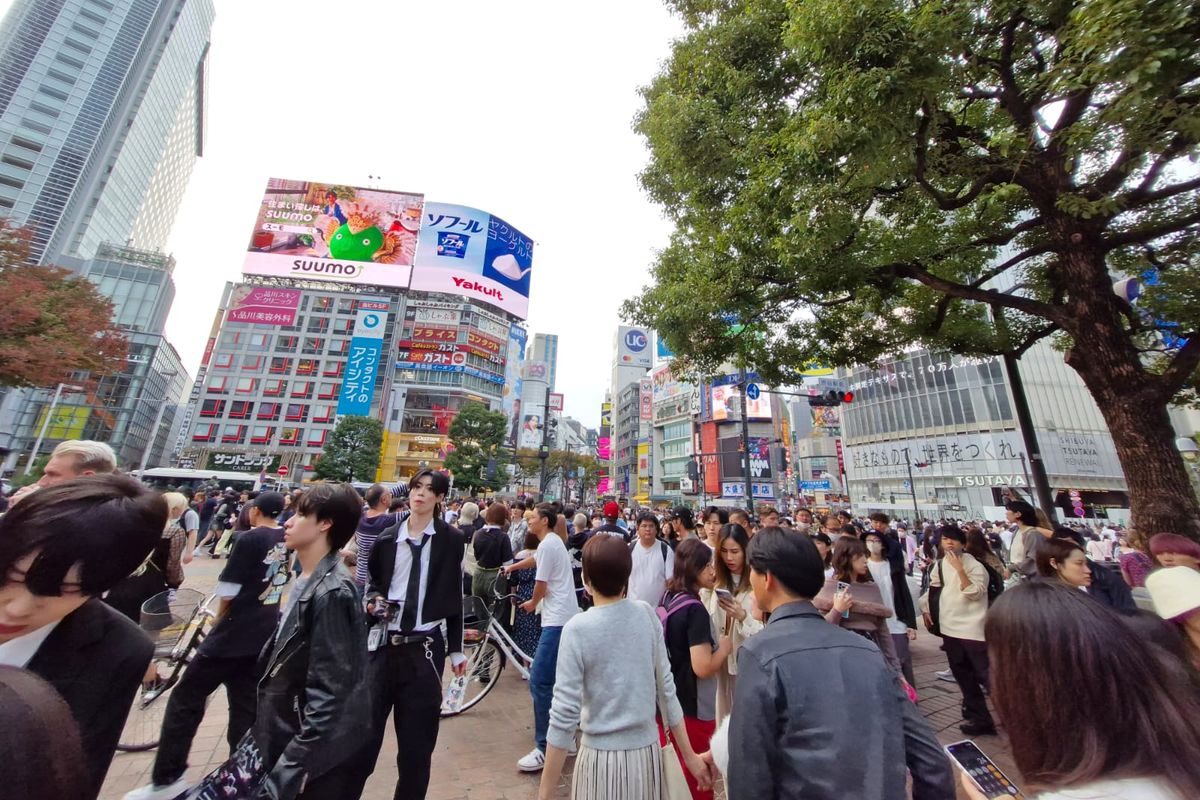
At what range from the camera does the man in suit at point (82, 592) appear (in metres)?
1.16

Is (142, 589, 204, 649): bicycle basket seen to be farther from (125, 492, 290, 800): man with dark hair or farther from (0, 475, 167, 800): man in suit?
(0, 475, 167, 800): man in suit

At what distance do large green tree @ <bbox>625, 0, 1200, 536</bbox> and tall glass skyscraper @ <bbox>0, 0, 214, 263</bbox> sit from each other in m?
59.7

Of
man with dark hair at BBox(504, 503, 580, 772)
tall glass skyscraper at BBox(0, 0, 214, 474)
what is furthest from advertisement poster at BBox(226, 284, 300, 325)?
man with dark hair at BBox(504, 503, 580, 772)

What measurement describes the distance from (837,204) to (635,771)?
5.52m

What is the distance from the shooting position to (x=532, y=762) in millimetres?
3463

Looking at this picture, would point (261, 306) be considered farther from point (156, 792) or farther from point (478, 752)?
point (478, 752)

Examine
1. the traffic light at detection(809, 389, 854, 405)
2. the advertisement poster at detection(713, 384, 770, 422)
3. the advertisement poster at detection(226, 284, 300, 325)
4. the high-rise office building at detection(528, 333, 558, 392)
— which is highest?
the high-rise office building at detection(528, 333, 558, 392)

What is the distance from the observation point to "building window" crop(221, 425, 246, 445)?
43125mm

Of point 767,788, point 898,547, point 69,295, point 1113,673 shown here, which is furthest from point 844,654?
point 69,295

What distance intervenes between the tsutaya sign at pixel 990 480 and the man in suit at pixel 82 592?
42615mm

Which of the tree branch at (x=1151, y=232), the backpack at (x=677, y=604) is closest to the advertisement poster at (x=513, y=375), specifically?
the tree branch at (x=1151, y=232)

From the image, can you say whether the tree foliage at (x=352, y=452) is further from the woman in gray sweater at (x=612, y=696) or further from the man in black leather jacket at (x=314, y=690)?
the woman in gray sweater at (x=612, y=696)

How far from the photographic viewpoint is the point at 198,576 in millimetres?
9945

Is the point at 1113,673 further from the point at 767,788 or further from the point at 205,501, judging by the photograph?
the point at 205,501
